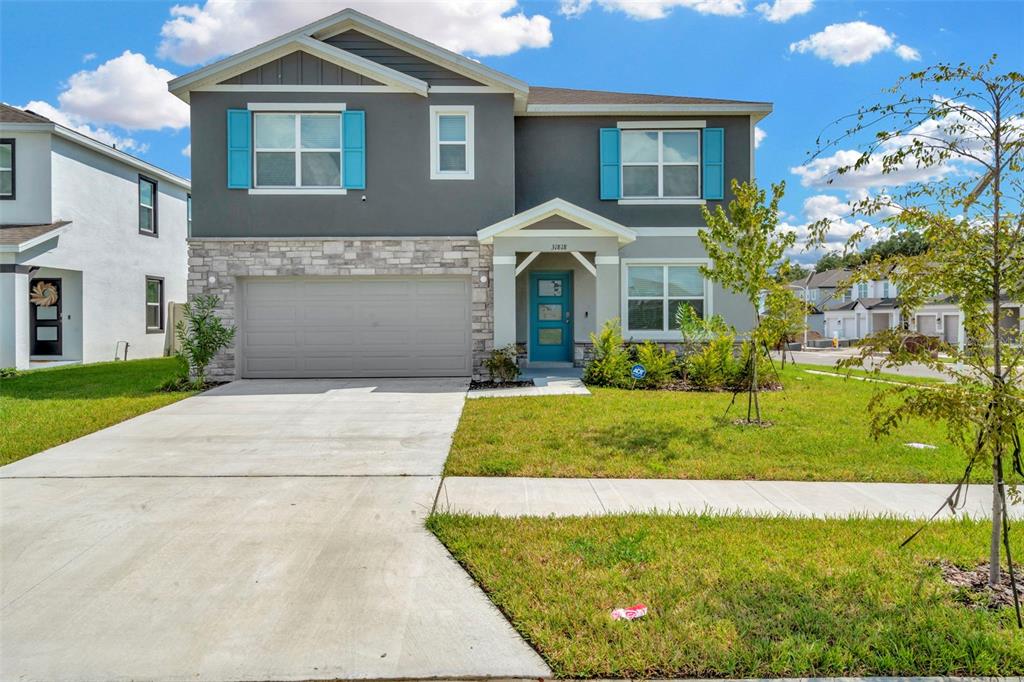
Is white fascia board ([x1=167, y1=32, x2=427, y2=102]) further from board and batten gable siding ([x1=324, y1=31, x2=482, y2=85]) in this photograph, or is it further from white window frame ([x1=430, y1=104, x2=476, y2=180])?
white window frame ([x1=430, y1=104, x2=476, y2=180])

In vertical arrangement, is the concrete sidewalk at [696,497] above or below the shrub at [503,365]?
below

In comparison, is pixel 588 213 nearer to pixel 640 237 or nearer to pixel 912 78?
pixel 640 237

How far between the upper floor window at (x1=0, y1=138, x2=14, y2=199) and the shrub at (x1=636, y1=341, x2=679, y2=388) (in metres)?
15.9

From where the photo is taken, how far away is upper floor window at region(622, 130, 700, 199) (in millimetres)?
15078

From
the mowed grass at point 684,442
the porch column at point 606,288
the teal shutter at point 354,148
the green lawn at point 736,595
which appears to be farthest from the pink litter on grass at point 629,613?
the teal shutter at point 354,148

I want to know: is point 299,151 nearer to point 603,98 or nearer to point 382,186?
point 382,186

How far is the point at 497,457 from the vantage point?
7371 mm

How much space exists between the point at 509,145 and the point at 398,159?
2326 millimetres

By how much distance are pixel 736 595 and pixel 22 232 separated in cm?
1824

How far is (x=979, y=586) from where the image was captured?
4.14 meters

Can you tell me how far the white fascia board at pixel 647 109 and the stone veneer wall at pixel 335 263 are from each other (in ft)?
11.8

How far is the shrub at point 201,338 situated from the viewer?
13.0 m

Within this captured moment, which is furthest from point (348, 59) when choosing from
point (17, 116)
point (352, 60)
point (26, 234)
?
point (17, 116)

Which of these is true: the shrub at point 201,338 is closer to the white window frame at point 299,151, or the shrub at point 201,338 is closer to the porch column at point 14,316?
the white window frame at point 299,151
